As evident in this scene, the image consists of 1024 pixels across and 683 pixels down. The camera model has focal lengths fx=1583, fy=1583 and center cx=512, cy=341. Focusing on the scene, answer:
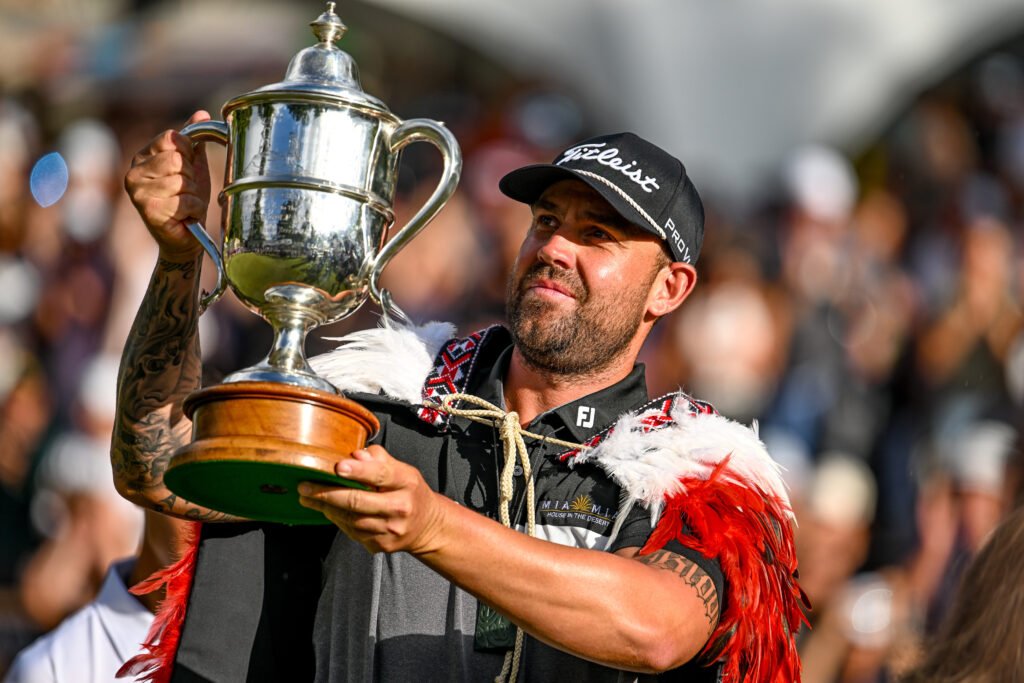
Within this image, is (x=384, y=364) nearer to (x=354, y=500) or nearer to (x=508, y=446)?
(x=508, y=446)

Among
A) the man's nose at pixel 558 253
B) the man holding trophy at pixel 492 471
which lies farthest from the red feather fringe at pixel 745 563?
the man's nose at pixel 558 253

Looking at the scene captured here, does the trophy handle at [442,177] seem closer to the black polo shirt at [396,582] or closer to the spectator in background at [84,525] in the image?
the black polo shirt at [396,582]

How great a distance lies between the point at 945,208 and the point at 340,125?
571 centimetres

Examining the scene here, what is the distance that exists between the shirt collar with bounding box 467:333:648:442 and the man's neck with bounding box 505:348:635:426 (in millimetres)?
29

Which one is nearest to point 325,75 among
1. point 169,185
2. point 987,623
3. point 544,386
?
point 169,185

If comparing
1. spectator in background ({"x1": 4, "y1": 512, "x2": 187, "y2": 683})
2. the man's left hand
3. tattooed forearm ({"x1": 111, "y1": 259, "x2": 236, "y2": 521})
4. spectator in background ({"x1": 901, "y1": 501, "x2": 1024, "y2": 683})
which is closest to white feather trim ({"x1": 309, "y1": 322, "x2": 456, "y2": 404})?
tattooed forearm ({"x1": 111, "y1": 259, "x2": 236, "y2": 521})

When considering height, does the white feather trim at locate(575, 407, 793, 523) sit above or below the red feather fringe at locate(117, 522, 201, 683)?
above

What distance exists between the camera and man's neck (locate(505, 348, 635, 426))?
11.9 feet

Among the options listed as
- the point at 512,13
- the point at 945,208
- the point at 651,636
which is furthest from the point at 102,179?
the point at 651,636

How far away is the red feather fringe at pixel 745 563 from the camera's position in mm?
3188

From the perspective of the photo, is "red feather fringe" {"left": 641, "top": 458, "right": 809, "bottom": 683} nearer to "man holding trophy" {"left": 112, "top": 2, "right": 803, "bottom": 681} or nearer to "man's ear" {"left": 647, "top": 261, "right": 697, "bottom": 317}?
"man holding trophy" {"left": 112, "top": 2, "right": 803, "bottom": 681}

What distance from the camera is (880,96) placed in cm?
1039

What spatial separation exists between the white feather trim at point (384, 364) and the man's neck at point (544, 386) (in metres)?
0.20

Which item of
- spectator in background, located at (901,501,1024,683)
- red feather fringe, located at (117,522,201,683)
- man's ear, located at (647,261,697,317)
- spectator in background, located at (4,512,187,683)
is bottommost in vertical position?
spectator in background, located at (4,512,187,683)
